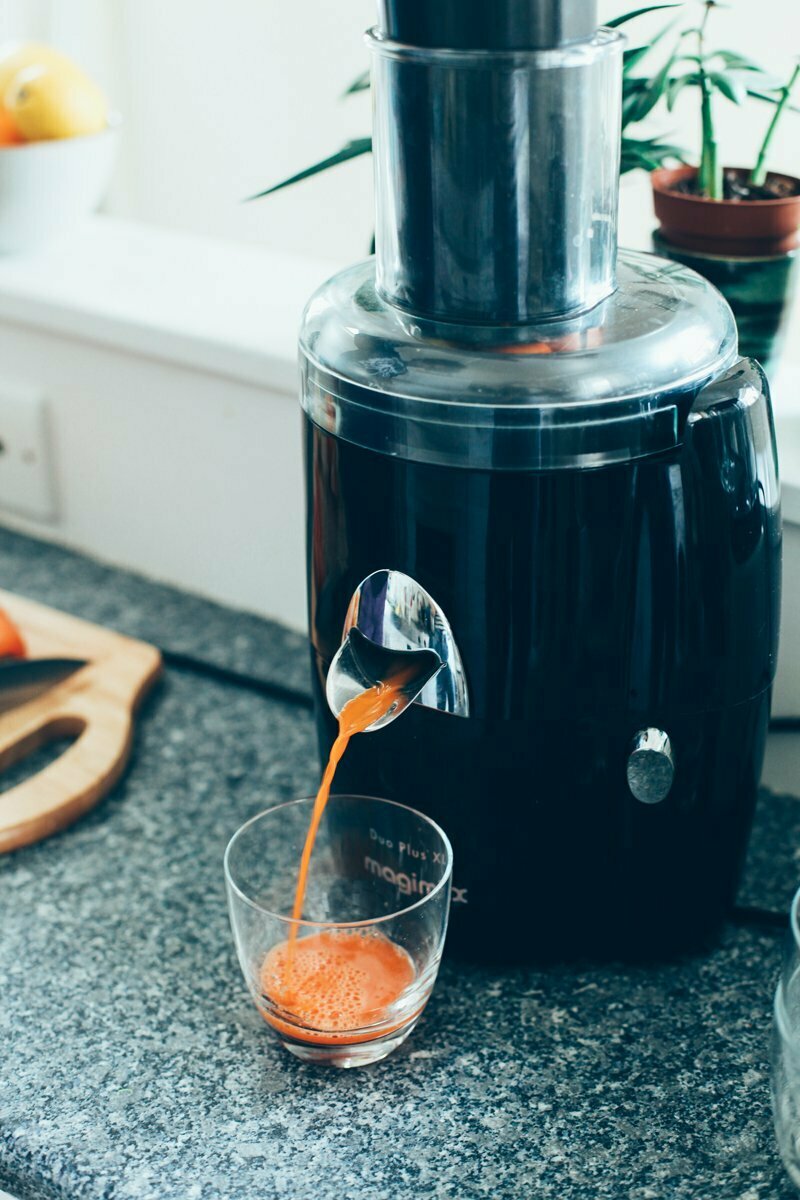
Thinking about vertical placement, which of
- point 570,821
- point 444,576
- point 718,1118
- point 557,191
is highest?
point 557,191

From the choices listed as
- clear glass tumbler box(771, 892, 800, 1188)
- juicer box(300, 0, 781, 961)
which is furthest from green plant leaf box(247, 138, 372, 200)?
clear glass tumbler box(771, 892, 800, 1188)

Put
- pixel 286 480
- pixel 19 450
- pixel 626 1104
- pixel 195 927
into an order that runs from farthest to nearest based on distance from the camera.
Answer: pixel 19 450
pixel 286 480
pixel 195 927
pixel 626 1104

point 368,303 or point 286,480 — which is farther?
point 286,480

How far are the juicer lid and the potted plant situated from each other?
14 centimetres

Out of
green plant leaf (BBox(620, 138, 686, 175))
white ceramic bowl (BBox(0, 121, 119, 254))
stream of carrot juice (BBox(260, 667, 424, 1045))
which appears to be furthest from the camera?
white ceramic bowl (BBox(0, 121, 119, 254))

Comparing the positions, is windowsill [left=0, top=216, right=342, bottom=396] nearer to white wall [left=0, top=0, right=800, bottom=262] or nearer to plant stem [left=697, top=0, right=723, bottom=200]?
white wall [left=0, top=0, right=800, bottom=262]

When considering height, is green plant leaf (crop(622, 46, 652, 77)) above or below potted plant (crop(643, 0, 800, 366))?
above

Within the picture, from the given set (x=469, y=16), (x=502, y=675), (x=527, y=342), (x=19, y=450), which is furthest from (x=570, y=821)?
(x=19, y=450)

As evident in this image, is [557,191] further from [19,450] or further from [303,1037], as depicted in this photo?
Result: [19,450]

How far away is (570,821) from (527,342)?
0.21 meters

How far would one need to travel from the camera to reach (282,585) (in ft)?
3.29

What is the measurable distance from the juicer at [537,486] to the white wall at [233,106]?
0.41 m

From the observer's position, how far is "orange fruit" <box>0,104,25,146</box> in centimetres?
99

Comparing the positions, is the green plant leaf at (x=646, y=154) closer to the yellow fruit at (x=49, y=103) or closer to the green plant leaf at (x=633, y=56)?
the green plant leaf at (x=633, y=56)
